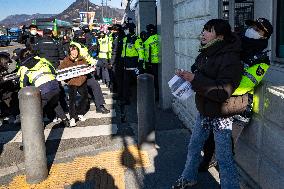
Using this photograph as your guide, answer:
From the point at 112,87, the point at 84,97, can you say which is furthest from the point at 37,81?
the point at 112,87

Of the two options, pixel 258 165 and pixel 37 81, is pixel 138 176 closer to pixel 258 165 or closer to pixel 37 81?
pixel 258 165

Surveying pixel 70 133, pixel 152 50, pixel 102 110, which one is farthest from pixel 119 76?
pixel 70 133

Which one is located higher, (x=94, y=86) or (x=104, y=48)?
(x=104, y=48)

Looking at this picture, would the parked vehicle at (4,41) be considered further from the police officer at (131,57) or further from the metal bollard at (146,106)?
the metal bollard at (146,106)

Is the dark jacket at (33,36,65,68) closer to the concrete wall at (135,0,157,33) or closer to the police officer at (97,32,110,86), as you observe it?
the police officer at (97,32,110,86)

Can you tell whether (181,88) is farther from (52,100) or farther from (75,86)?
(75,86)

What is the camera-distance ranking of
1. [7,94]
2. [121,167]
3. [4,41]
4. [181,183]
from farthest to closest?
[4,41]
[7,94]
[121,167]
[181,183]

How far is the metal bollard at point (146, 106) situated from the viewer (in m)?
4.93

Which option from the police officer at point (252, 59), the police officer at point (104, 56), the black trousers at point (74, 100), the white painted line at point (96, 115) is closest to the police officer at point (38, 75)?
the black trousers at point (74, 100)

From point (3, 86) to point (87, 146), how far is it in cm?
302

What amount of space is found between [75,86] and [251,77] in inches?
180

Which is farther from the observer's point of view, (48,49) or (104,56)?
(104,56)

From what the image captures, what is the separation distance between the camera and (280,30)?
3.29m

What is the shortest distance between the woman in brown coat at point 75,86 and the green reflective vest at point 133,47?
208 centimetres
